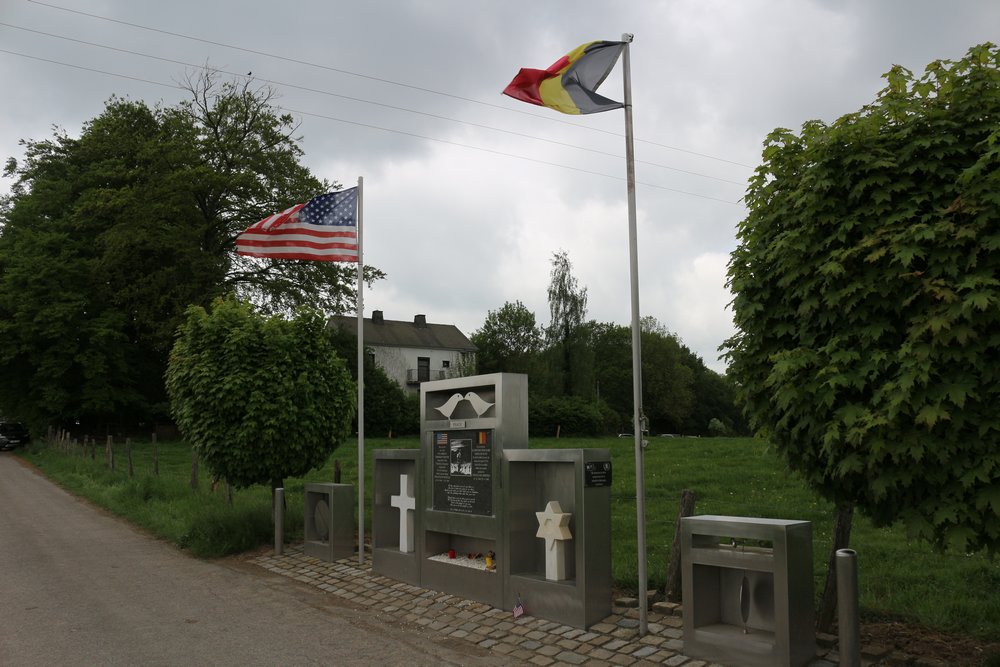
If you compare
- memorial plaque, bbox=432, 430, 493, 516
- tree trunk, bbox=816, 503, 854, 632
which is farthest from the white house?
tree trunk, bbox=816, 503, 854, 632

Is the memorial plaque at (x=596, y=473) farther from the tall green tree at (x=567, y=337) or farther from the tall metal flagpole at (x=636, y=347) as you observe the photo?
the tall green tree at (x=567, y=337)

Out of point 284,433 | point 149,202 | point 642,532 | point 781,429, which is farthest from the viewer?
point 149,202

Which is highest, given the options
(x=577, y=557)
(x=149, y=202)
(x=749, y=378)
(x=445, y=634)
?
(x=149, y=202)

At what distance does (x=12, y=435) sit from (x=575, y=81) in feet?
157

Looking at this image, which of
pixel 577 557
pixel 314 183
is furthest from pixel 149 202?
pixel 577 557

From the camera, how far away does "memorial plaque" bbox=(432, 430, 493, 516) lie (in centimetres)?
921

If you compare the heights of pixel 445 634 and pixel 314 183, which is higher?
pixel 314 183

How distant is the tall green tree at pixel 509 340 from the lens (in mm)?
65631

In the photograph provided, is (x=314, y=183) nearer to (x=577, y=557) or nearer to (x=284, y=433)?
(x=284, y=433)

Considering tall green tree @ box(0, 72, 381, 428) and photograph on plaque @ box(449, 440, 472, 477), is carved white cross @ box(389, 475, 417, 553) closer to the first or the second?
photograph on plaque @ box(449, 440, 472, 477)

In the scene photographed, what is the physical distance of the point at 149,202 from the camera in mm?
37594

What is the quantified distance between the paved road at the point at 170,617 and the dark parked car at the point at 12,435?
120ft

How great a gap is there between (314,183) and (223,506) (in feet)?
90.7

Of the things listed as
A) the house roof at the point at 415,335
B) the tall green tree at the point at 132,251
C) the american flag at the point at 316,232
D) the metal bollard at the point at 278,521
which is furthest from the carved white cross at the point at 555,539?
the house roof at the point at 415,335
